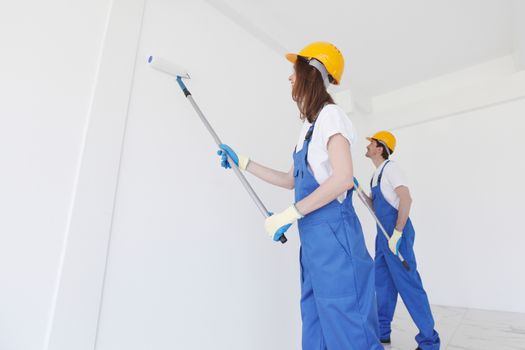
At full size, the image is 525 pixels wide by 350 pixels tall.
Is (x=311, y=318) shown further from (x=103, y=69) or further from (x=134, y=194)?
(x=103, y=69)

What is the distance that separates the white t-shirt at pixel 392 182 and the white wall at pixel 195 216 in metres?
0.60

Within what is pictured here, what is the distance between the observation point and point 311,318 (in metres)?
0.88

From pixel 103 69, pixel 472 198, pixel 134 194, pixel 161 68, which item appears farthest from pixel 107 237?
pixel 472 198

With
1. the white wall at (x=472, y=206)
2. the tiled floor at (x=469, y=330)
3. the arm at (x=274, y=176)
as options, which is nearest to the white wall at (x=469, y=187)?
the white wall at (x=472, y=206)

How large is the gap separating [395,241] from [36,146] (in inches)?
65.3

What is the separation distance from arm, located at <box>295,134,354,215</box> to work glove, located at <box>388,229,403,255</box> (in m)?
0.93

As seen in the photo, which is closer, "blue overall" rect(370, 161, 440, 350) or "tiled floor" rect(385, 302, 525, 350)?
"blue overall" rect(370, 161, 440, 350)

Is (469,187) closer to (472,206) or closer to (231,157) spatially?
(472,206)

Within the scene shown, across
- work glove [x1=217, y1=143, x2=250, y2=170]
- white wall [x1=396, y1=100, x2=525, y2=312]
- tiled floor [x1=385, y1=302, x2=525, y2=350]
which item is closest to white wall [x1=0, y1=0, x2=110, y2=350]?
work glove [x1=217, y1=143, x2=250, y2=170]

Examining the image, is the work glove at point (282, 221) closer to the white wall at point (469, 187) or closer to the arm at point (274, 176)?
the arm at point (274, 176)

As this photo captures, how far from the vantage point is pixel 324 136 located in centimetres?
86

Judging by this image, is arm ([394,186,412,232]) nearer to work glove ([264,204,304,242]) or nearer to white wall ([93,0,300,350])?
white wall ([93,0,300,350])

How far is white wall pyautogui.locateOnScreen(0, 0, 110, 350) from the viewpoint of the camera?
2.60 feet

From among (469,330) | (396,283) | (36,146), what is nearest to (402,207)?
(396,283)
